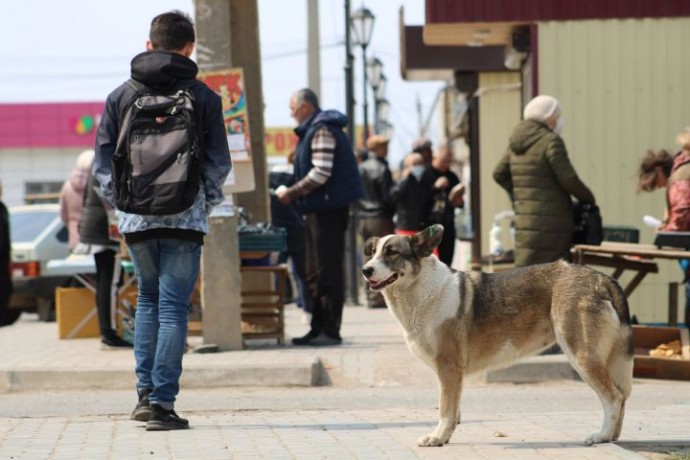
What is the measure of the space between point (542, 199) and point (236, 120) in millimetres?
2617

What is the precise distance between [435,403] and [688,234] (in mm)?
2503

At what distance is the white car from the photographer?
18375 millimetres

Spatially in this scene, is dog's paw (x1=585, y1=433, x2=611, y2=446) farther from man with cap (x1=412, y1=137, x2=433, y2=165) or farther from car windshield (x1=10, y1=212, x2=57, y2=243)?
car windshield (x1=10, y1=212, x2=57, y2=243)

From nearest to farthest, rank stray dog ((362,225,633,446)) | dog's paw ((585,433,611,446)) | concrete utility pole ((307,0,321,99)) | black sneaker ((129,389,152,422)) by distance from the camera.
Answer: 1. dog's paw ((585,433,611,446))
2. stray dog ((362,225,633,446))
3. black sneaker ((129,389,152,422))
4. concrete utility pole ((307,0,321,99))

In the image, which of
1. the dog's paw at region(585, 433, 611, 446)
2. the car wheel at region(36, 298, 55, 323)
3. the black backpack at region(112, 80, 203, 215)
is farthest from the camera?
the car wheel at region(36, 298, 55, 323)

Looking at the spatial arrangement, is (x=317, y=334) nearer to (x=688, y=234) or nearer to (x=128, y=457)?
(x=688, y=234)

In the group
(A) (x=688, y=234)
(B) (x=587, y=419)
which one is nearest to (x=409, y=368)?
(A) (x=688, y=234)

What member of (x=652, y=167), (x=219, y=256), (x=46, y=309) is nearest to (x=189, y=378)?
(x=219, y=256)

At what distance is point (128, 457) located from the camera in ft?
20.3

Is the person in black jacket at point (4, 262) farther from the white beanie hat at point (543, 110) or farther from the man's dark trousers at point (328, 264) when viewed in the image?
the white beanie hat at point (543, 110)

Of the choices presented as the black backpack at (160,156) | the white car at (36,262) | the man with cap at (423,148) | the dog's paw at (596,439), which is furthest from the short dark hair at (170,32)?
the white car at (36,262)

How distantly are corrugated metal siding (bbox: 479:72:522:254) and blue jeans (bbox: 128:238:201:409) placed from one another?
11.9 m

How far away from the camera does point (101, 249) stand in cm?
1239

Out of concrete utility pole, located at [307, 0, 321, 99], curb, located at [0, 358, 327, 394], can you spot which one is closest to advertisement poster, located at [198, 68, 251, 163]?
curb, located at [0, 358, 327, 394]
